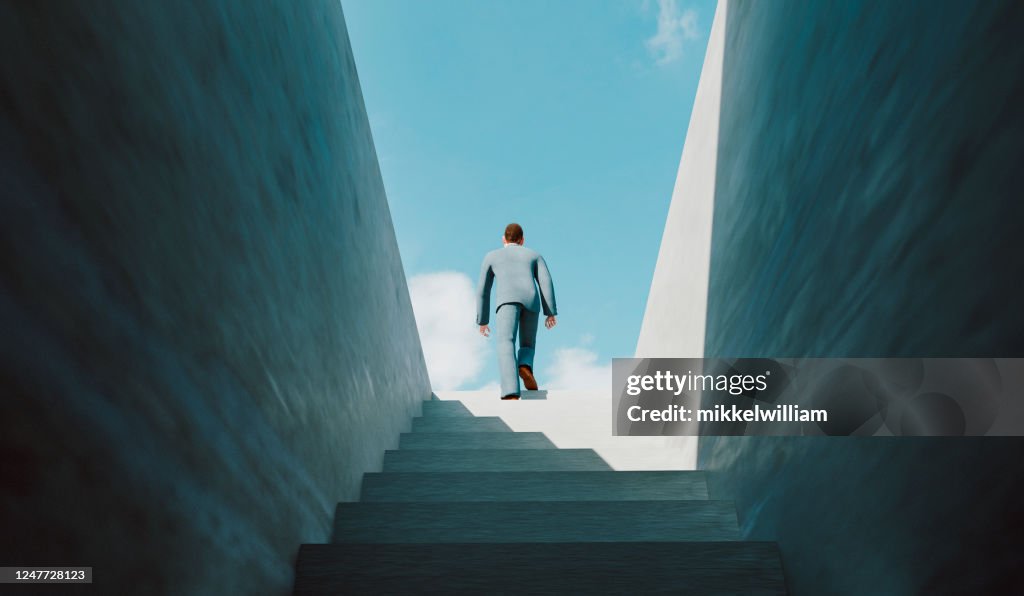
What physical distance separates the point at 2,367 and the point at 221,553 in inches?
22.2

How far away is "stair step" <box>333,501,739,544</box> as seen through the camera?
177 cm

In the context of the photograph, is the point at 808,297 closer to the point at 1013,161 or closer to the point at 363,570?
the point at 1013,161

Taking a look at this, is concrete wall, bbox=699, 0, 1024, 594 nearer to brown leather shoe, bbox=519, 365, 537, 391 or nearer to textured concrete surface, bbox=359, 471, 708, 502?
textured concrete surface, bbox=359, 471, 708, 502

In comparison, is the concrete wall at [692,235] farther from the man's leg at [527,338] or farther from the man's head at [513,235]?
the man's head at [513,235]

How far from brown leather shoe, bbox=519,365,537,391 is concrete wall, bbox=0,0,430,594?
102 inches

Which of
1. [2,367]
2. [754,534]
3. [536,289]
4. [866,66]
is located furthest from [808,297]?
[536,289]

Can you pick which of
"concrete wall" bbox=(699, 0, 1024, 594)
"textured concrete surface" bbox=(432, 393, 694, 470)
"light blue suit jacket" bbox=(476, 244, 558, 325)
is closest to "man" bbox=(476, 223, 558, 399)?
"light blue suit jacket" bbox=(476, 244, 558, 325)

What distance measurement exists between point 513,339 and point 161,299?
10.9 ft

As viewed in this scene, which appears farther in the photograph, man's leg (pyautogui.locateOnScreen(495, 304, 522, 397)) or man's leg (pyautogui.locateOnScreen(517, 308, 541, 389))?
man's leg (pyautogui.locateOnScreen(517, 308, 541, 389))

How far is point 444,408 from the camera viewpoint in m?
4.14

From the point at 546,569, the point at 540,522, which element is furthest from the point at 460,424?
the point at 546,569

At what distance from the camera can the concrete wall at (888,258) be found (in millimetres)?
811

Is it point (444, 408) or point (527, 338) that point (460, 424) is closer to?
point (444, 408)

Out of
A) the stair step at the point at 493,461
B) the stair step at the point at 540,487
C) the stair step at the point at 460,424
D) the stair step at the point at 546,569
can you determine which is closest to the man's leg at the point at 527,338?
the stair step at the point at 460,424
